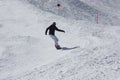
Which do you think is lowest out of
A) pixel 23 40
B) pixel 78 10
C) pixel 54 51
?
pixel 54 51

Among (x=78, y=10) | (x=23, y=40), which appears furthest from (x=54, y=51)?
(x=78, y=10)

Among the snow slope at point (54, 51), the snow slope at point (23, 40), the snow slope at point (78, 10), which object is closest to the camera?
the snow slope at point (54, 51)

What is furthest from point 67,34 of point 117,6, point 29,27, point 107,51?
point 117,6

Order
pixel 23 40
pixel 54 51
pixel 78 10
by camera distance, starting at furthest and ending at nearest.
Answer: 1. pixel 78 10
2. pixel 23 40
3. pixel 54 51

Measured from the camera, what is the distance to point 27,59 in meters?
14.4

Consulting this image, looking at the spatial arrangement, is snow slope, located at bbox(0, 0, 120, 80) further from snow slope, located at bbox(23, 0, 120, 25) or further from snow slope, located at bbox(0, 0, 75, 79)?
snow slope, located at bbox(23, 0, 120, 25)

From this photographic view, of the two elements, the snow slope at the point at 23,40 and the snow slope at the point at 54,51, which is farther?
the snow slope at the point at 23,40

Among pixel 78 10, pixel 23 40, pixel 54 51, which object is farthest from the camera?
pixel 78 10

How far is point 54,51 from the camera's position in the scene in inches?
601

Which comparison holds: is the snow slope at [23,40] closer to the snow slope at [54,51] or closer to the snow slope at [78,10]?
the snow slope at [54,51]

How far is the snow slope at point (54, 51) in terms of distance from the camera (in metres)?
12.3

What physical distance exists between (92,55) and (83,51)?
85cm

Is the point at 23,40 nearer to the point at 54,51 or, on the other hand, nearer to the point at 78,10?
the point at 54,51

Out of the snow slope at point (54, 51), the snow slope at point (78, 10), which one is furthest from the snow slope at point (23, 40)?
the snow slope at point (78, 10)
